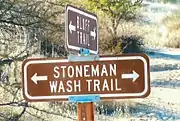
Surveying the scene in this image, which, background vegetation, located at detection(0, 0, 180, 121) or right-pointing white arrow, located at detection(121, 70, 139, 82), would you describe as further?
background vegetation, located at detection(0, 0, 180, 121)

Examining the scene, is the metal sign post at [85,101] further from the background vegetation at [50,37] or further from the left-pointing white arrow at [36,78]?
the background vegetation at [50,37]

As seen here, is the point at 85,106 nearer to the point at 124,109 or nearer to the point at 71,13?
the point at 71,13

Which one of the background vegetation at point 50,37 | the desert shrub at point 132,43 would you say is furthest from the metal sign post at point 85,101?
the desert shrub at point 132,43

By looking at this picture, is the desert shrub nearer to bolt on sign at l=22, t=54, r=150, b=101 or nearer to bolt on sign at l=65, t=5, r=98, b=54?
bolt on sign at l=65, t=5, r=98, b=54

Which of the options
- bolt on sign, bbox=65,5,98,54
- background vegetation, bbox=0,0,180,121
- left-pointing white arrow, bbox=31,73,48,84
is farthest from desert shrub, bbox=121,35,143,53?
left-pointing white arrow, bbox=31,73,48,84

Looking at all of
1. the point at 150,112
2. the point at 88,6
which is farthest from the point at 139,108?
the point at 88,6

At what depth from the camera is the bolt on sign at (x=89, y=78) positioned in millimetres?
1390

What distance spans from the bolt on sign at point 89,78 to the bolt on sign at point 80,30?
0.19 feet

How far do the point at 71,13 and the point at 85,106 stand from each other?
0.79ft

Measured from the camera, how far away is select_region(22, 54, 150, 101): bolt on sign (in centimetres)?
139

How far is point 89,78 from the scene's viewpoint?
4.62 feet

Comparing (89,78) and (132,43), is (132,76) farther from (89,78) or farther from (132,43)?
(132,43)

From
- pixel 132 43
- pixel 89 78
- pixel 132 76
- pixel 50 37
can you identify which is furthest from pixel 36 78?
pixel 132 43

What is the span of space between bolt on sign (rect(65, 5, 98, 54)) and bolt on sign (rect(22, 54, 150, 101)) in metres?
0.06
